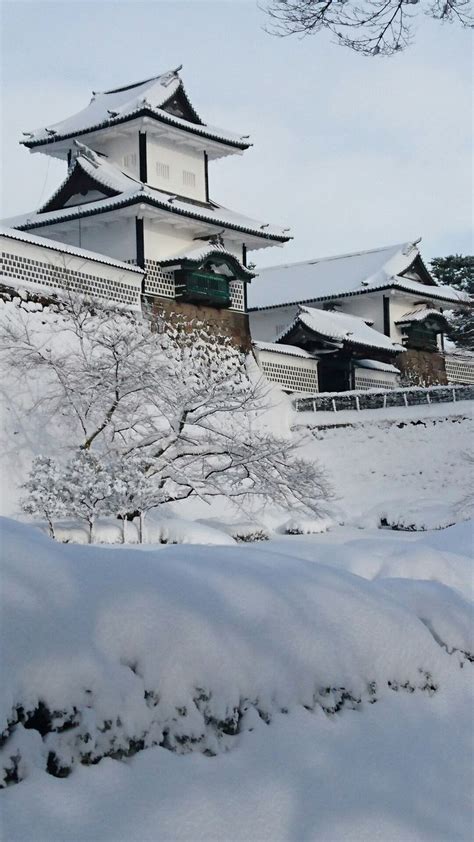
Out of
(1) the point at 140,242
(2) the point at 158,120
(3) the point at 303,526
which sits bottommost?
(3) the point at 303,526

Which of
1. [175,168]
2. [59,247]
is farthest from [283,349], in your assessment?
[59,247]

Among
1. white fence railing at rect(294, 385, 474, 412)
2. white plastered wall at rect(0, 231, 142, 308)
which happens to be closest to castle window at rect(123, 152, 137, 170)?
white plastered wall at rect(0, 231, 142, 308)

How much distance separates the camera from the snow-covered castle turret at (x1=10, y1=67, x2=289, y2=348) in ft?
94.5

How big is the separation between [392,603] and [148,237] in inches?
970

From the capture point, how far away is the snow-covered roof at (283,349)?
104 ft

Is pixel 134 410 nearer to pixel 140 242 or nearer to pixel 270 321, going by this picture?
pixel 140 242

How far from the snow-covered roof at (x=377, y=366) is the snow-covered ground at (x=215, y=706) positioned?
31.4m

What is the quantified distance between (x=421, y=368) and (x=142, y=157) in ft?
51.3

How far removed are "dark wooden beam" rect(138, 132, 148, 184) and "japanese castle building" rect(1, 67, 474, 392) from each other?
0.03 metres

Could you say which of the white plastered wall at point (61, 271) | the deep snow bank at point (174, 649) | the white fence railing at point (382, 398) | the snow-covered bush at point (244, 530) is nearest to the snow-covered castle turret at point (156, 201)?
the white plastered wall at point (61, 271)

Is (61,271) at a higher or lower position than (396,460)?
higher

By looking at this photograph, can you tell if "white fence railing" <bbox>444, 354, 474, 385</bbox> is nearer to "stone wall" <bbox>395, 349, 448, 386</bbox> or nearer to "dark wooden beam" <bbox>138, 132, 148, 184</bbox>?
"stone wall" <bbox>395, 349, 448, 386</bbox>

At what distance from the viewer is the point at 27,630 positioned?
3.69 metres

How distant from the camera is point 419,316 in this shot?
3959 cm
